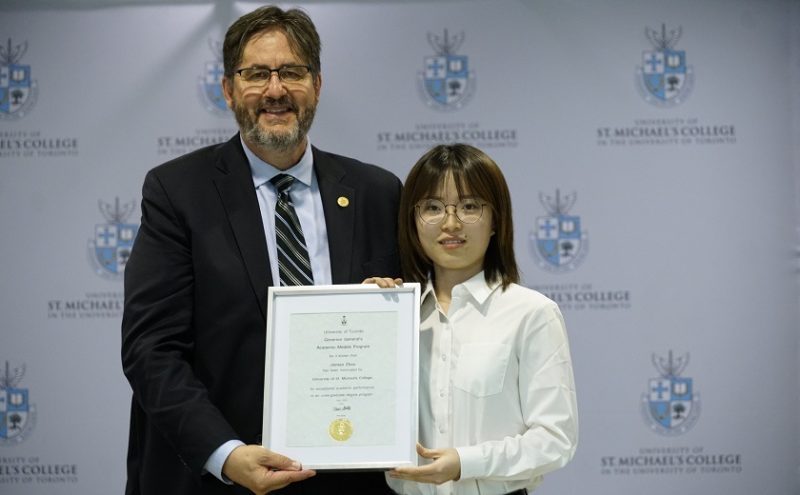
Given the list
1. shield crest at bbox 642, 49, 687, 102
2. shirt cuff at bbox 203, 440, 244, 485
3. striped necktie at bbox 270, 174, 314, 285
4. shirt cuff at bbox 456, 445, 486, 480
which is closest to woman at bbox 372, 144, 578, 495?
shirt cuff at bbox 456, 445, 486, 480

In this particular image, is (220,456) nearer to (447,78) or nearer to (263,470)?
(263,470)

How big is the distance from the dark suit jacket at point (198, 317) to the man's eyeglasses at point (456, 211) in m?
0.19

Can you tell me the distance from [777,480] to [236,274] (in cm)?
319

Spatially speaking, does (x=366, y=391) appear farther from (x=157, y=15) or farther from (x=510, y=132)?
(x=157, y=15)

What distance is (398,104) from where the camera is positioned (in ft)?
14.3

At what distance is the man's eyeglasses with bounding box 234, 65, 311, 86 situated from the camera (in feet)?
7.32

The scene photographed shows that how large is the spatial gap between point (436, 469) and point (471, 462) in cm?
8

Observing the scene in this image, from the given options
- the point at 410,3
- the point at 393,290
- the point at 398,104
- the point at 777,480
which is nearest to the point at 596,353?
the point at 777,480

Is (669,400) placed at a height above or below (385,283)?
below

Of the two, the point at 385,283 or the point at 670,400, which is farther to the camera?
the point at 670,400

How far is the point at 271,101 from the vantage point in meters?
2.24

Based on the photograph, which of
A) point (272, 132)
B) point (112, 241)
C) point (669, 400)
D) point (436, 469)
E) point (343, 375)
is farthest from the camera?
point (112, 241)

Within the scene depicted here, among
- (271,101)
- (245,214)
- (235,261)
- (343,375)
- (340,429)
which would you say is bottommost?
(340,429)

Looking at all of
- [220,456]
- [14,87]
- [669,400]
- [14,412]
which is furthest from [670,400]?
[14,87]
